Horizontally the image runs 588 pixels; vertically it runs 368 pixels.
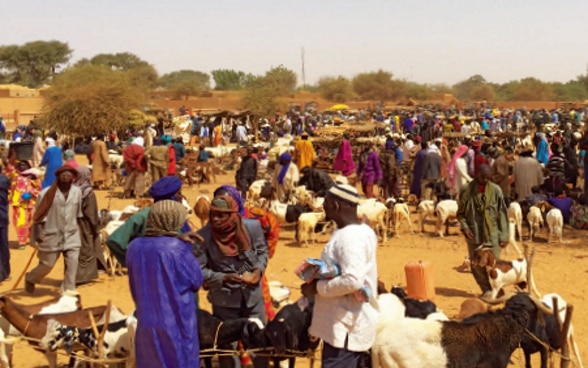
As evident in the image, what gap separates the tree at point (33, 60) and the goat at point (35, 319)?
67611 millimetres

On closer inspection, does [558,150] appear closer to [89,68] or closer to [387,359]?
[387,359]

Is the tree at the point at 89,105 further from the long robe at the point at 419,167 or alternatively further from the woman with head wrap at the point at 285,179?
the long robe at the point at 419,167

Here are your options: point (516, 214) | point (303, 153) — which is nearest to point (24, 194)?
point (303, 153)

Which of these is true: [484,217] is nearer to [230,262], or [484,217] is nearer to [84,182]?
[230,262]

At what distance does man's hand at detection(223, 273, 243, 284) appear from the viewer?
4.77 m

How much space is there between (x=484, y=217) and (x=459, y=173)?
18.0ft

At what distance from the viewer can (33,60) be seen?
69938 millimetres

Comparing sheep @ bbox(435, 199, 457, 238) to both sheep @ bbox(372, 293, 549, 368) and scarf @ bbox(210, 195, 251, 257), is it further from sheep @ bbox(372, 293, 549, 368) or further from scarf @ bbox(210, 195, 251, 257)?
scarf @ bbox(210, 195, 251, 257)

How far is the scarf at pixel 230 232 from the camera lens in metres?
4.86

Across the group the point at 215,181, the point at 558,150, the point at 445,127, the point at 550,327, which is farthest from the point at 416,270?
the point at 445,127

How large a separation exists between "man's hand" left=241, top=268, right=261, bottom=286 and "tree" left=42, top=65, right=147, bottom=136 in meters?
20.9

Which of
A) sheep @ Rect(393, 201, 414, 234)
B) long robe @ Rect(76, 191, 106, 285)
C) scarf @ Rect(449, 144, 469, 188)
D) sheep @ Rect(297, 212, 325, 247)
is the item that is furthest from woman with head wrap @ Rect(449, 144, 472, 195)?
long robe @ Rect(76, 191, 106, 285)

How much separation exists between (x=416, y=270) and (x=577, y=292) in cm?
330

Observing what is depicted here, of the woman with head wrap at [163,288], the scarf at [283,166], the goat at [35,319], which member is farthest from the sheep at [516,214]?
the woman with head wrap at [163,288]
